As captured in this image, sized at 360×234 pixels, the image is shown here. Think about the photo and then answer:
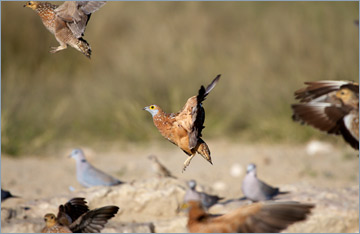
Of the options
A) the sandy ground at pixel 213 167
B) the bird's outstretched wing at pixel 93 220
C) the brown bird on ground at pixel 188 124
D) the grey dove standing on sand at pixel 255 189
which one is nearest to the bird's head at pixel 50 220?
the bird's outstretched wing at pixel 93 220

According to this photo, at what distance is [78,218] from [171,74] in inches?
328

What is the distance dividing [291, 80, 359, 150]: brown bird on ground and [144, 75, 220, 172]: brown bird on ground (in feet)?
7.02

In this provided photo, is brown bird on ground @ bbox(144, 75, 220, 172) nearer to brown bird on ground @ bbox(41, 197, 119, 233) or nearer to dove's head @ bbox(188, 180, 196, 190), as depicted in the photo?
brown bird on ground @ bbox(41, 197, 119, 233)

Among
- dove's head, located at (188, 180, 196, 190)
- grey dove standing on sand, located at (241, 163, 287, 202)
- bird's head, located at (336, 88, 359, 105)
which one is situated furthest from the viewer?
grey dove standing on sand, located at (241, 163, 287, 202)

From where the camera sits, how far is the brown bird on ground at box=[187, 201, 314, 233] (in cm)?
321

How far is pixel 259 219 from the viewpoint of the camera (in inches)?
133

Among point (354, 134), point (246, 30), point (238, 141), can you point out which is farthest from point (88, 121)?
point (354, 134)

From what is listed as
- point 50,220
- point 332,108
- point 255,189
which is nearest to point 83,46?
point 50,220

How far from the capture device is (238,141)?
1120 cm

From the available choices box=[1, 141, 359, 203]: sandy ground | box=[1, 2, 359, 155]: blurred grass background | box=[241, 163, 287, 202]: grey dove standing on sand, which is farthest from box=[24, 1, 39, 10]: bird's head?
box=[1, 2, 359, 155]: blurred grass background

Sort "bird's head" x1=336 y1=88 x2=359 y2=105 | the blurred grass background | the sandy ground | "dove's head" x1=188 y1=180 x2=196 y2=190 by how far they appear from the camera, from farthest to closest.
A: the blurred grass background
the sandy ground
"dove's head" x1=188 y1=180 x2=196 y2=190
"bird's head" x1=336 y1=88 x2=359 y2=105

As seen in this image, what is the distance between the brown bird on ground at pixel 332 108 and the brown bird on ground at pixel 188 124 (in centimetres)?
214

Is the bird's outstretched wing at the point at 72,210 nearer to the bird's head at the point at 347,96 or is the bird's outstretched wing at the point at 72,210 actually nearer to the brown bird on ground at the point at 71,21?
the bird's head at the point at 347,96

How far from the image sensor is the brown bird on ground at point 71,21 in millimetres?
1957
